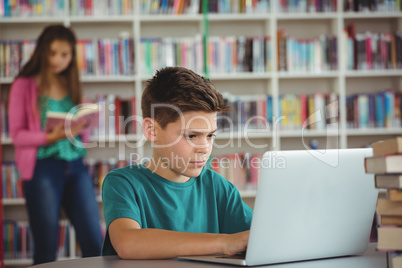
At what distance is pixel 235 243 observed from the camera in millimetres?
967

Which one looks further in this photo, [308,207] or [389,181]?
[308,207]

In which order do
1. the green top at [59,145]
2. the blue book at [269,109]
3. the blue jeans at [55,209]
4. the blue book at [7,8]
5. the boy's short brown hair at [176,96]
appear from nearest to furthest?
the boy's short brown hair at [176,96], the blue jeans at [55,209], the green top at [59,145], the blue book at [7,8], the blue book at [269,109]

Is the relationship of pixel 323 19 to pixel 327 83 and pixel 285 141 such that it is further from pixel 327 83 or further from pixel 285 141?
pixel 285 141

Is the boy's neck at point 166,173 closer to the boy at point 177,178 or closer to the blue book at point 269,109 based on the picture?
the boy at point 177,178

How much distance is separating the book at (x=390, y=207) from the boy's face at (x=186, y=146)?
53 cm

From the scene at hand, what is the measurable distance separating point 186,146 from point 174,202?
0.14m

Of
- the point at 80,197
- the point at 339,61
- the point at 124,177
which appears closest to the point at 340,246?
the point at 124,177

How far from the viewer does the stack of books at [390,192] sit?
78 centimetres

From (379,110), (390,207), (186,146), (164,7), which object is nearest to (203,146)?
(186,146)

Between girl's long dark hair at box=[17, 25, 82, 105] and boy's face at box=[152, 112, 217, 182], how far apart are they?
1.48 m

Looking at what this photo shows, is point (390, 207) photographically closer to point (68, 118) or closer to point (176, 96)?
point (176, 96)

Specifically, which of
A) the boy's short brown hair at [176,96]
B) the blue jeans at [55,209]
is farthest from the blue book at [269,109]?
the boy's short brown hair at [176,96]

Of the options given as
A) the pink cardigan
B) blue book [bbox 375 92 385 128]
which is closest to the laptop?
the pink cardigan

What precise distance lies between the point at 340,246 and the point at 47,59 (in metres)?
2.08
